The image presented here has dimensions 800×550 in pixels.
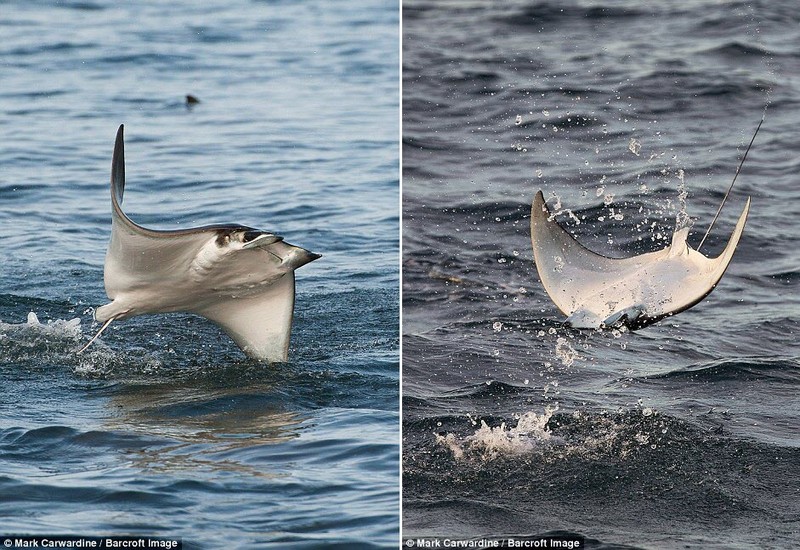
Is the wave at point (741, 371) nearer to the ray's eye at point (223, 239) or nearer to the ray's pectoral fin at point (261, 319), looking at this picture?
the ray's pectoral fin at point (261, 319)

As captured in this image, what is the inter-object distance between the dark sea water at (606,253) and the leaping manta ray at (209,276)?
0.74 m

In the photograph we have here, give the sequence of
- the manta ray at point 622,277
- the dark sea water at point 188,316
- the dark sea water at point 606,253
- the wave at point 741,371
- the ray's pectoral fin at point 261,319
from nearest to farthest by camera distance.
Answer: the dark sea water at point 188,316
the manta ray at point 622,277
the dark sea water at point 606,253
the ray's pectoral fin at point 261,319
the wave at point 741,371

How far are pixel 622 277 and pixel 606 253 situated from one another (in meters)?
2.03

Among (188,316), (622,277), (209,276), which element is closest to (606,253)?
(622,277)

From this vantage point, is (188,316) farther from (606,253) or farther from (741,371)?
(741,371)

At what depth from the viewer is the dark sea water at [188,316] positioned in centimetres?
357

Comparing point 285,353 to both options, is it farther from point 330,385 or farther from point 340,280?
point 340,280

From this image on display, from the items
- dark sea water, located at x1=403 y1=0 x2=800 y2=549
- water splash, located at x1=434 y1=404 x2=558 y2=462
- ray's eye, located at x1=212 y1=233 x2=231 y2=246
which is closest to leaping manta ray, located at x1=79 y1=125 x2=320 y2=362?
ray's eye, located at x1=212 y1=233 x2=231 y2=246

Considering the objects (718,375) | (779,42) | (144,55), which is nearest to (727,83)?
(779,42)

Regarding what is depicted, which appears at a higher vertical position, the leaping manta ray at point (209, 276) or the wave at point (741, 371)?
the leaping manta ray at point (209, 276)

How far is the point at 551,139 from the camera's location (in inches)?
296

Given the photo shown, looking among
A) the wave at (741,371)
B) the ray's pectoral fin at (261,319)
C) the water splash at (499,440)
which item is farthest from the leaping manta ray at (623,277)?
the ray's pectoral fin at (261,319)

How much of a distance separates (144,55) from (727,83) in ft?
20.4

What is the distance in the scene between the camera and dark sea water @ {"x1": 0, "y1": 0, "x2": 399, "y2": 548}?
3.57m
